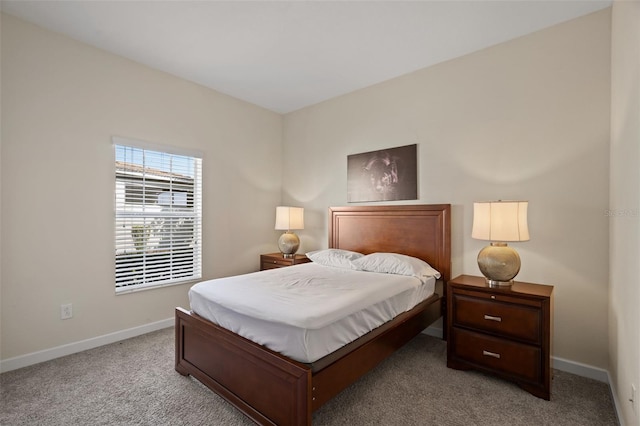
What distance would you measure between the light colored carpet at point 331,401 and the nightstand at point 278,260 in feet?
5.20

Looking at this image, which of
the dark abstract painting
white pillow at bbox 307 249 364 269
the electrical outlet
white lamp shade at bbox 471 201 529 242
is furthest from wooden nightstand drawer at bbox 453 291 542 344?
the electrical outlet

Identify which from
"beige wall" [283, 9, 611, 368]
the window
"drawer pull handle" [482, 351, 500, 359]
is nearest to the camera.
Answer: "drawer pull handle" [482, 351, 500, 359]

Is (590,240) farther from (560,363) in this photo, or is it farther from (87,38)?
(87,38)

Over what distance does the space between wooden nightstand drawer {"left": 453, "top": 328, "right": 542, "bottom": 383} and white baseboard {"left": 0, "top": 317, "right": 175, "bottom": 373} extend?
2.91m

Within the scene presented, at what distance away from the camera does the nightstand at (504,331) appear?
78.9 inches

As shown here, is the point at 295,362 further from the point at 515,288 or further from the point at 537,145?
the point at 537,145

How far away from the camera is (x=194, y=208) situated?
140 inches

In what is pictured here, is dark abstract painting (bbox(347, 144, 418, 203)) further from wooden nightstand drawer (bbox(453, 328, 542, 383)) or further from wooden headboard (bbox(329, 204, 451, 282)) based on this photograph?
wooden nightstand drawer (bbox(453, 328, 542, 383))

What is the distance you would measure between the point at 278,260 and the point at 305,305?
208 centimetres

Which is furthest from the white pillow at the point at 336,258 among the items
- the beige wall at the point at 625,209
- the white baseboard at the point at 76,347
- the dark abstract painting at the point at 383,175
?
the beige wall at the point at 625,209

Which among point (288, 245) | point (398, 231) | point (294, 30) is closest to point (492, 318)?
point (398, 231)

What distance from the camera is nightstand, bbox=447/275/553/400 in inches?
78.9

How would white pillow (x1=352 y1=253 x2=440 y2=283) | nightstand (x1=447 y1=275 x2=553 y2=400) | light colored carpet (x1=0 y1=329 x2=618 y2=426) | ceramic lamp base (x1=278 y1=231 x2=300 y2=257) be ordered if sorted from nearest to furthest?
light colored carpet (x1=0 y1=329 x2=618 y2=426) < nightstand (x1=447 y1=275 x2=553 y2=400) < white pillow (x1=352 y1=253 x2=440 y2=283) < ceramic lamp base (x1=278 y1=231 x2=300 y2=257)

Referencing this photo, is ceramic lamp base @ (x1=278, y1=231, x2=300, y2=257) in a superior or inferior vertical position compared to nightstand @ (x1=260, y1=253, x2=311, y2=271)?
superior
